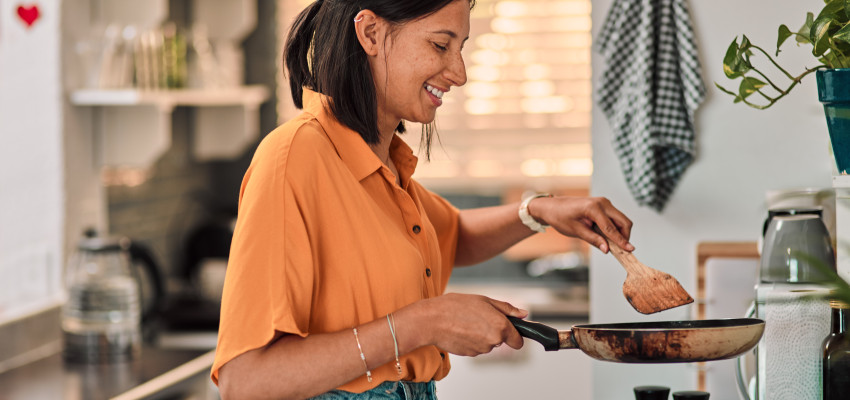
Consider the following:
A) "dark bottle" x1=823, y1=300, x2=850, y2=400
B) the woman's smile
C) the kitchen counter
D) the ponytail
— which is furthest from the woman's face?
the kitchen counter

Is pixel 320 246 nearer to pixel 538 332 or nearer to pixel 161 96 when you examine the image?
pixel 538 332

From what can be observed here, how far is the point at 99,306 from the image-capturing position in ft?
7.97

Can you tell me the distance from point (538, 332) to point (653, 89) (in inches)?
33.0

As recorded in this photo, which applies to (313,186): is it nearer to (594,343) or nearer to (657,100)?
(594,343)

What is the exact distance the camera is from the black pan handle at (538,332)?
1.21 m

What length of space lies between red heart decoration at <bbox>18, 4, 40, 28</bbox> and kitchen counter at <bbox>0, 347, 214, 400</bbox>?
0.91 metres

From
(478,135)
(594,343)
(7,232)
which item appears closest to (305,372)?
(594,343)

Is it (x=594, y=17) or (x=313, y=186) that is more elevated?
(x=594, y=17)

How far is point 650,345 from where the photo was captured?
3.87ft

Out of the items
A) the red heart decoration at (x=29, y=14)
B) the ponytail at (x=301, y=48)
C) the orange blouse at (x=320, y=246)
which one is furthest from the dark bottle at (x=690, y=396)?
the red heart decoration at (x=29, y=14)

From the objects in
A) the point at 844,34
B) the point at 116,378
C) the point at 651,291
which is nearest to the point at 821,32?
the point at 844,34

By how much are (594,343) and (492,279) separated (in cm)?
248

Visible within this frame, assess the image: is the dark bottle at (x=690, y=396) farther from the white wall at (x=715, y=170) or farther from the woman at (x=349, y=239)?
the white wall at (x=715, y=170)

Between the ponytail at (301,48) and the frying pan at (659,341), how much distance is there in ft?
1.64
